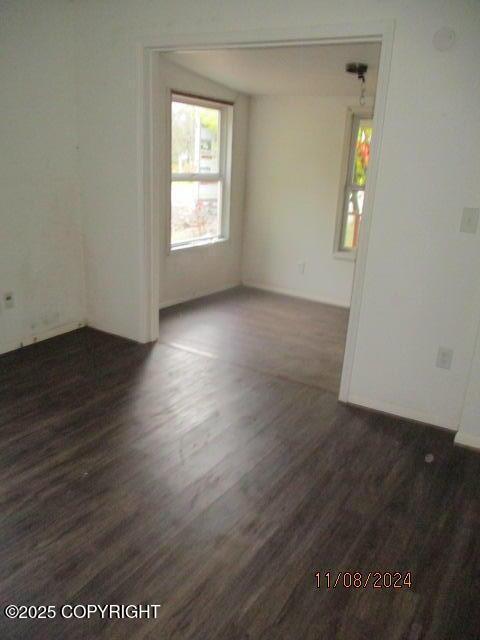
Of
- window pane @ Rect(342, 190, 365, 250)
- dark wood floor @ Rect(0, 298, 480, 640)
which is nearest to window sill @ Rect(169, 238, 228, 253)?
window pane @ Rect(342, 190, 365, 250)

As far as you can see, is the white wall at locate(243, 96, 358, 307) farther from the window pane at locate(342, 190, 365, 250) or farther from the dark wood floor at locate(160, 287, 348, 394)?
the dark wood floor at locate(160, 287, 348, 394)

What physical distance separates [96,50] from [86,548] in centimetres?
325

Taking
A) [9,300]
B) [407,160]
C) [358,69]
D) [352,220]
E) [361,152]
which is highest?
[358,69]

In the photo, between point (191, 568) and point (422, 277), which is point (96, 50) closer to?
point (422, 277)

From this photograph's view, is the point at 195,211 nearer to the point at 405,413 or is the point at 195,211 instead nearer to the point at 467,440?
the point at 405,413

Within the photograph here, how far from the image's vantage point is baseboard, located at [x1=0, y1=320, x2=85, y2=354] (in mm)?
3638

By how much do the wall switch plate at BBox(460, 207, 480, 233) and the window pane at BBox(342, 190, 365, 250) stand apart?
8.89 feet

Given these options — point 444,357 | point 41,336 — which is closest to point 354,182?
point 444,357

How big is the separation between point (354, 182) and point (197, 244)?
5.84ft

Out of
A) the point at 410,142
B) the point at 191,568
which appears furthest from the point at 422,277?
the point at 191,568

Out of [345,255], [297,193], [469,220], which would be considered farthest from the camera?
[297,193]

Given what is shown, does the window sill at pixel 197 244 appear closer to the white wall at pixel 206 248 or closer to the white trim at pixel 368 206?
the white wall at pixel 206 248

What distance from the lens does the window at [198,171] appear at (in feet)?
15.9

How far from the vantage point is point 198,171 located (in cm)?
521
